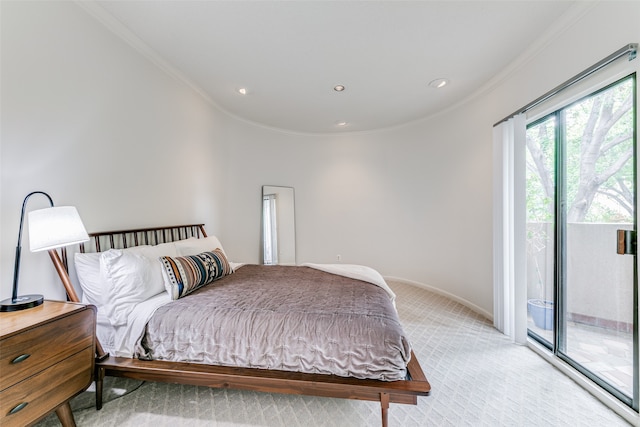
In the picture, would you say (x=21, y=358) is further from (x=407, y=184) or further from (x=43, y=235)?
(x=407, y=184)

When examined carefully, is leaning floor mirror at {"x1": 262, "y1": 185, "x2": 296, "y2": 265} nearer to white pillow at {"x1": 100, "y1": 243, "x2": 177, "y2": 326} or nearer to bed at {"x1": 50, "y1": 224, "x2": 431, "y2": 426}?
bed at {"x1": 50, "y1": 224, "x2": 431, "y2": 426}

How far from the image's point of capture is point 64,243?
1.51m

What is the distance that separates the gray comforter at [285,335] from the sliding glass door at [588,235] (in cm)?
157

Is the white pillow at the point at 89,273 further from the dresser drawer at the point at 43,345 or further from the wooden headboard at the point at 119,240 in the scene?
the dresser drawer at the point at 43,345

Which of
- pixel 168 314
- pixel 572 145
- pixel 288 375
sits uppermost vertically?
pixel 572 145

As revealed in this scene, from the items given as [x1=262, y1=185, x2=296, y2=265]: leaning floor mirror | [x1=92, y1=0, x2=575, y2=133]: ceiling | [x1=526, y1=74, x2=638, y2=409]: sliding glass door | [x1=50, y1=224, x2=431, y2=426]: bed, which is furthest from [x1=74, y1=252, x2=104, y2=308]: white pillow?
[x1=526, y1=74, x2=638, y2=409]: sliding glass door

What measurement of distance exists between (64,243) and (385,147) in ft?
14.5

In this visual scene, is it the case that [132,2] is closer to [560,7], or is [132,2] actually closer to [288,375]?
[288,375]

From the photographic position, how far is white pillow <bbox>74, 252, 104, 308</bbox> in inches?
71.9

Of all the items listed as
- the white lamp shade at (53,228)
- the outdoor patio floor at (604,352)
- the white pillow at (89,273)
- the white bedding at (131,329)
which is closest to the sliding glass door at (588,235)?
the outdoor patio floor at (604,352)

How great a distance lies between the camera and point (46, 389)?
1283 mm

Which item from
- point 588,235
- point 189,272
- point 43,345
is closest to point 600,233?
point 588,235

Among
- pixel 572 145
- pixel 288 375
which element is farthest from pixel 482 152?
pixel 288 375

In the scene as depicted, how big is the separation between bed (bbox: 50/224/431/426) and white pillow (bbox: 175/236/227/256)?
41cm
